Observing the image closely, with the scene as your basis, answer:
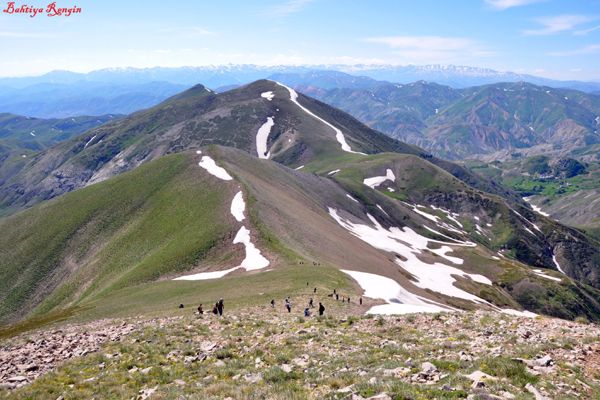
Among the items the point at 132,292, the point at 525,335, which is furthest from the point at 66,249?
the point at 525,335

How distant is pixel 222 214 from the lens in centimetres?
7712

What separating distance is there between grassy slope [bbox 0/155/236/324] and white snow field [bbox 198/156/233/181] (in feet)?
6.82

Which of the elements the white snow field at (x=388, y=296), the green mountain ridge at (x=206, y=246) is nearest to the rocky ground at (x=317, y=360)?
the white snow field at (x=388, y=296)

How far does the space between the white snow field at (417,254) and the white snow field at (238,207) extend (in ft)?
126

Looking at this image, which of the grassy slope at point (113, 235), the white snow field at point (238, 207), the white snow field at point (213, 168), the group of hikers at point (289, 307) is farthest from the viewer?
the white snow field at point (213, 168)

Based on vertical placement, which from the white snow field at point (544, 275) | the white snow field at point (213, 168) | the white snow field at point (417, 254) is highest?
the white snow field at point (213, 168)

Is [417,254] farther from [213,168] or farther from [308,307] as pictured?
[308,307]

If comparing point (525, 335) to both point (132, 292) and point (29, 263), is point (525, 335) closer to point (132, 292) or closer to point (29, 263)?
point (132, 292)

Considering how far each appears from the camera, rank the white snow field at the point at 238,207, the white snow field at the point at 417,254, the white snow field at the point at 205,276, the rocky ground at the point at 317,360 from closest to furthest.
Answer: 1. the rocky ground at the point at 317,360
2. the white snow field at the point at 205,276
3. the white snow field at the point at 238,207
4. the white snow field at the point at 417,254

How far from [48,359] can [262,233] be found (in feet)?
144

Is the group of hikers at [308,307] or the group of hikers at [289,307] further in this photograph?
the group of hikers at [289,307]

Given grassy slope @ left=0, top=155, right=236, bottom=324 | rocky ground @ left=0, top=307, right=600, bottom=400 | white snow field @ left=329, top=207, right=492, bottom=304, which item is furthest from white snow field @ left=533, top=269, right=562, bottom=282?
rocky ground @ left=0, top=307, right=600, bottom=400

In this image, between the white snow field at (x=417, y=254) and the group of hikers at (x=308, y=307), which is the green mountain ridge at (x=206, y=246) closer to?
the white snow field at (x=417, y=254)

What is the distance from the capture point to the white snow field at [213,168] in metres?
97.8
